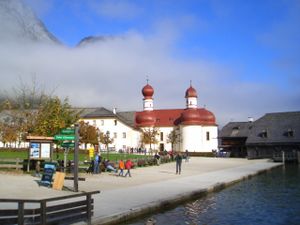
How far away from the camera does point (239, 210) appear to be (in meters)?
19.4

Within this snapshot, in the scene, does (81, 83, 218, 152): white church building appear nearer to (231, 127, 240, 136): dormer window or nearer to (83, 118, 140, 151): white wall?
(83, 118, 140, 151): white wall

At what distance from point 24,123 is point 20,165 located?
10.1 m

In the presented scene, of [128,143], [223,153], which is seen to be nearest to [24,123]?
[223,153]

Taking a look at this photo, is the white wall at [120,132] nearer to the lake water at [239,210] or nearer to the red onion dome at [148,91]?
the red onion dome at [148,91]

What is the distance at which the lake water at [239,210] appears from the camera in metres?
16.7

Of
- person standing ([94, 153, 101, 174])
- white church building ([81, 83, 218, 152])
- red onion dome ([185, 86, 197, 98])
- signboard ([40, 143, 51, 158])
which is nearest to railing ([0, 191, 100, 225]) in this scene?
signboard ([40, 143, 51, 158])

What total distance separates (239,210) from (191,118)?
81036 millimetres

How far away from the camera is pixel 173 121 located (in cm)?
11100

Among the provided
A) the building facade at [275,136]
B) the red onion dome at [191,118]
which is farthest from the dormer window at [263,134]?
the red onion dome at [191,118]

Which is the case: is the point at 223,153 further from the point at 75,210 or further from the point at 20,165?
the point at 75,210

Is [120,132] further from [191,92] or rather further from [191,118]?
[191,92]

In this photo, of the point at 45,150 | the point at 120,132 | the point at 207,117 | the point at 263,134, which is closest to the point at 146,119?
the point at 120,132

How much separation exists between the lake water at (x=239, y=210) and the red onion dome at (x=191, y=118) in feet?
238


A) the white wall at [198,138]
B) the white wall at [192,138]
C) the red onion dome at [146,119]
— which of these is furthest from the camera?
the red onion dome at [146,119]
